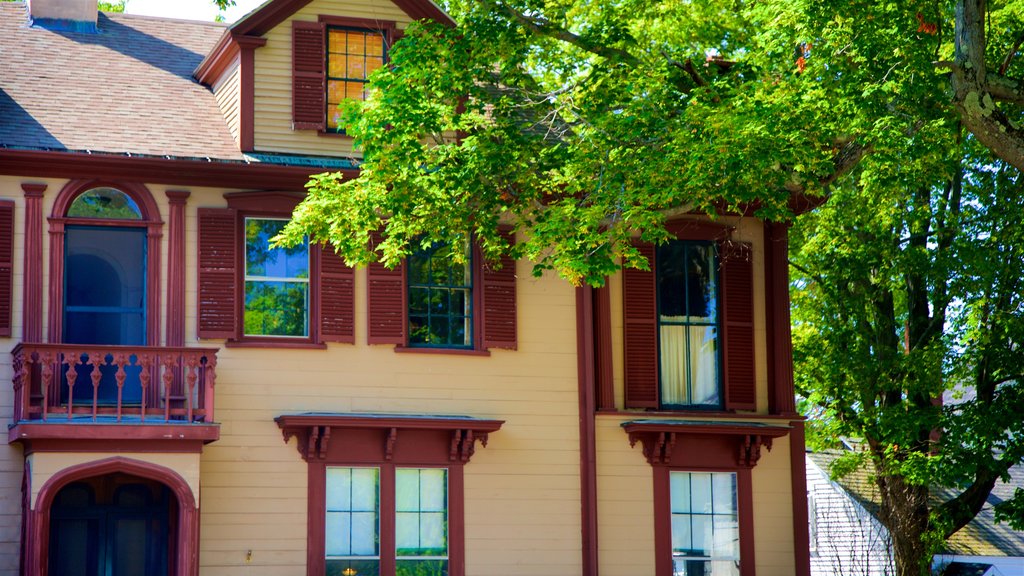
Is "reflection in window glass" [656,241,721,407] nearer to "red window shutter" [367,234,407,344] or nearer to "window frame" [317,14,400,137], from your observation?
"red window shutter" [367,234,407,344]

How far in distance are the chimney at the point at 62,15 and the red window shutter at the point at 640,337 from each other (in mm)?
8952

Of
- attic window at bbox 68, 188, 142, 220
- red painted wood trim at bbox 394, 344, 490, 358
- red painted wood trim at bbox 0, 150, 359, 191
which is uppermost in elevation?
red painted wood trim at bbox 0, 150, 359, 191

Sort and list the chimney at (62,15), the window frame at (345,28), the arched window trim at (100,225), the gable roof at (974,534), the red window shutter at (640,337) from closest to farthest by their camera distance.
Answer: the arched window trim at (100,225) < the window frame at (345,28) < the red window shutter at (640,337) < the chimney at (62,15) < the gable roof at (974,534)

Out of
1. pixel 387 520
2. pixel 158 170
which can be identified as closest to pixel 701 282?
pixel 387 520

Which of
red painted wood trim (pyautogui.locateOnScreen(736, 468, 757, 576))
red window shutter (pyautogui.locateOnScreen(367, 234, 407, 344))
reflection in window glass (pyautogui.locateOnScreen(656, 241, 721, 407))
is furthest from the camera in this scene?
reflection in window glass (pyautogui.locateOnScreen(656, 241, 721, 407))

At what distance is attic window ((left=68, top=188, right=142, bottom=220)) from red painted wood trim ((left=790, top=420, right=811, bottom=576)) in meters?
9.63

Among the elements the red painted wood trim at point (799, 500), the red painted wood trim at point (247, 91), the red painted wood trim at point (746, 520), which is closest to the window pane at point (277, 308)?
the red painted wood trim at point (247, 91)

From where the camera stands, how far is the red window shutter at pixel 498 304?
64.3ft

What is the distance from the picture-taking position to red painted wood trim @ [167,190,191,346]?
18281mm

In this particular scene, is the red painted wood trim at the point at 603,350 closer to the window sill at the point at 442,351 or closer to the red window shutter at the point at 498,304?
the red window shutter at the point at 498,304

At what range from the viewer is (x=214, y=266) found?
18562mm

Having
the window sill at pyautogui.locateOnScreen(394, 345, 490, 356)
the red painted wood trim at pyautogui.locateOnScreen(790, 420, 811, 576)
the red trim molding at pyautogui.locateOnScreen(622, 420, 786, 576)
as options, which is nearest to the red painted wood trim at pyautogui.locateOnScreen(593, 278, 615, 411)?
the red trim molding at pyautogui.locateOnScreen(622, 420, 786, 576)

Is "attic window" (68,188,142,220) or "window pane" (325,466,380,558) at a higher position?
"attic window" (68,188,142,220)

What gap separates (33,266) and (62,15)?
5389 millimetres
